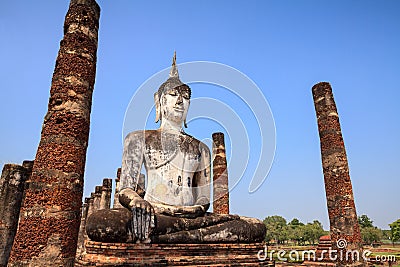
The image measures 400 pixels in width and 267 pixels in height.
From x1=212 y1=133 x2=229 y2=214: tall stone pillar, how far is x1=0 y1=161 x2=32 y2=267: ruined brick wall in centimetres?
834

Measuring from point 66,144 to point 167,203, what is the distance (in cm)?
257

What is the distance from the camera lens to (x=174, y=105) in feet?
18.5

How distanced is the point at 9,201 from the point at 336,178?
376 inches

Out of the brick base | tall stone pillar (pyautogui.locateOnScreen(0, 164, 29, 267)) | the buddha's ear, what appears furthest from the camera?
tall stone pillar (pyautogui.locateOnScreen(0, 164, 29, 267))

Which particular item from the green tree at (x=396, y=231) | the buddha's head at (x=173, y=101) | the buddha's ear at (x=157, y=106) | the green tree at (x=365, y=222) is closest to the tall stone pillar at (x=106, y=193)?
the buddha's ear at (x=157, y=106)

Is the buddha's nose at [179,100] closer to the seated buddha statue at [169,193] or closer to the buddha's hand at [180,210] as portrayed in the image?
the seated buddha statue at [169,193]

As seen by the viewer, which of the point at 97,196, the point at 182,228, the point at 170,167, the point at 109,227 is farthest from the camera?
the point at 97,196

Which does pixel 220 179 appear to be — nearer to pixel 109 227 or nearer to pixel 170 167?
pixel 170 167

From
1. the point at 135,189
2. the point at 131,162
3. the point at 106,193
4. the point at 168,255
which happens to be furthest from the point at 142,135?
the point at 106,193

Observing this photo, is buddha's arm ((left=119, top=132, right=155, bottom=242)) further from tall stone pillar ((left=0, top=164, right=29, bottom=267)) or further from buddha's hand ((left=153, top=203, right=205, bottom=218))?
tall stone pillar ((left=0, top=164, right=29, bottom=267))

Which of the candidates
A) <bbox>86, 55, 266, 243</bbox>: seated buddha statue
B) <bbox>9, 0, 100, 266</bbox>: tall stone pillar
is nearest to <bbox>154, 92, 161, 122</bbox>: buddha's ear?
<bbox>86, 55, 266, 243</bbox>: seated buddha statue

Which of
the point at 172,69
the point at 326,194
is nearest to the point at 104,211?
the point at 172,69

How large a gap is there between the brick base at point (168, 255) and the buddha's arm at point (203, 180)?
0.99 m

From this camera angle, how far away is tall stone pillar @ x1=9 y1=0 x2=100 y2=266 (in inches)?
218
